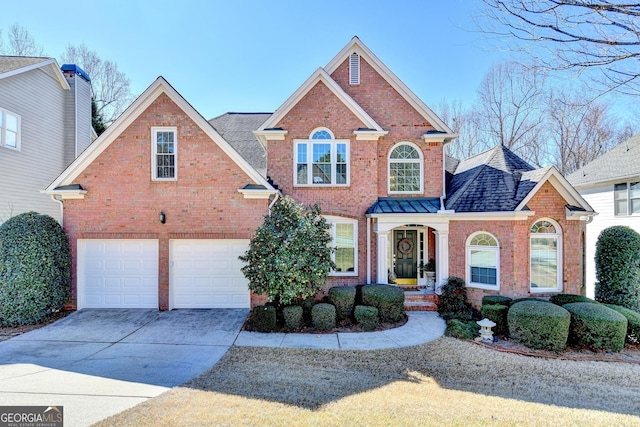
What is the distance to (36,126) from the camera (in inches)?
541

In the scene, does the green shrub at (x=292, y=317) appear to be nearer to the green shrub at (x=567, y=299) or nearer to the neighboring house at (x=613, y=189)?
the green shrub at (x=567, y=299)

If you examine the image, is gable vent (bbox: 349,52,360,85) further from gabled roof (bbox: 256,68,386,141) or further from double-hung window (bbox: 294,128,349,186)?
double-hung window (bbox: 294,128,349,186)

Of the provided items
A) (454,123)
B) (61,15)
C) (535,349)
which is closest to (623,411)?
(535,349)

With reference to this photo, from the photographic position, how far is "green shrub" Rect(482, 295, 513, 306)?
9.41 metres

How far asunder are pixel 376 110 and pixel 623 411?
10695 millimetres

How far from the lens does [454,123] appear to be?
27.9 m

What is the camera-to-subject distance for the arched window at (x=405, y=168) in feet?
40.3

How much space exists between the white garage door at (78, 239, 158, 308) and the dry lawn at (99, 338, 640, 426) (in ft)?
15.7

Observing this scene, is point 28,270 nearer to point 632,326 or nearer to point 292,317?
point 292,317

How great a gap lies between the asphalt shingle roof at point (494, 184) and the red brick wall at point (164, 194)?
7314 mm

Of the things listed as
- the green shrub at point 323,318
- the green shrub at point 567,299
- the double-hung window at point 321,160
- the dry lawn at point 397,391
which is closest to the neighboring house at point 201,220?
the green shrub at point 567,299

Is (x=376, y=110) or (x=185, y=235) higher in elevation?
(x=376, y=110)

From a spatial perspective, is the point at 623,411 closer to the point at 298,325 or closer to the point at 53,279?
the point at 298,325

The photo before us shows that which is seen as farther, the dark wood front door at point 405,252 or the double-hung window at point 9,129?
the dark wood front door at point 405,252
